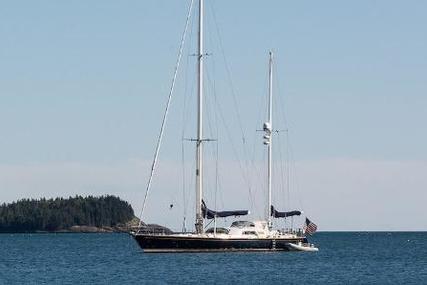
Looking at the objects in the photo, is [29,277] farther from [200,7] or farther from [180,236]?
[200,7]

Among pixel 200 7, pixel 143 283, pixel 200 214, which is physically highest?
pixel 200 7

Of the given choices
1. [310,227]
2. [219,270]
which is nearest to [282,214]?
[310,227]

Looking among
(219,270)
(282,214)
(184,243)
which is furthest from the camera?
(282,214)

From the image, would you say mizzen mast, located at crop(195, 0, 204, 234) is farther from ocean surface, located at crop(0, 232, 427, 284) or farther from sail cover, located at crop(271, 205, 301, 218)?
sail cover, located at crop(271, 205, 301, 218)

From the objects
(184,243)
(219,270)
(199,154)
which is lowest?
(219,270)

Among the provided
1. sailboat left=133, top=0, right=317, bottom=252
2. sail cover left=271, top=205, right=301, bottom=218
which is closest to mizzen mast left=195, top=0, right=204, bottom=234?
sailboat left=133, top=0, right=317, bottom=252

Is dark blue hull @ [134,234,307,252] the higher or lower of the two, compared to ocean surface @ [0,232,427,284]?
higher

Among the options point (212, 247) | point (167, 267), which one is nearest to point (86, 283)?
point (167, 267)

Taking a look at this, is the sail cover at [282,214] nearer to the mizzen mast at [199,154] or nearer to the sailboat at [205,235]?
the sailboat at [205,235]

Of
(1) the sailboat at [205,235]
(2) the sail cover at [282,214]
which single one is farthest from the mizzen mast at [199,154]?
(2) the sail cover at [282,214]

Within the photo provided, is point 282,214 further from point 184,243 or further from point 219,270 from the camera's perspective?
point 219,270

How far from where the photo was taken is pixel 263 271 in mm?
103938

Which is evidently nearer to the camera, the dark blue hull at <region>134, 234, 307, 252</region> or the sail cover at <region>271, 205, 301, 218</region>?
the dark blue hull at <region>134, 234, 307, 252</region>

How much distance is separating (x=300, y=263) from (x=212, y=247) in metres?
9.16
